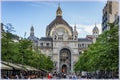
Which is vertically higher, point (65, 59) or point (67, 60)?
point (65, 59)

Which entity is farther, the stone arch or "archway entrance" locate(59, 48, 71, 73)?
the stone arch

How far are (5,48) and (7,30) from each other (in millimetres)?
5040

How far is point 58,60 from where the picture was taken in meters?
194

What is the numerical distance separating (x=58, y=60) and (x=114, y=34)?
14235 centimetres

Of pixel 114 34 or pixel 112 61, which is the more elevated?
pixel 114 34

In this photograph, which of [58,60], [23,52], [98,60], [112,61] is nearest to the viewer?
[112,61]

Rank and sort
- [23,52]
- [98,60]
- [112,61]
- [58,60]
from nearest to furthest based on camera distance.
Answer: [112,61] < [98,60] < [23,52] < [58,60]

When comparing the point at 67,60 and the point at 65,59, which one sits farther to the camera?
the point at 67,60

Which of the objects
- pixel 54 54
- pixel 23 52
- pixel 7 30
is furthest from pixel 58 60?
pixel 7 30

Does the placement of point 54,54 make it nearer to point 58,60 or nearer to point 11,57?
point 58,60

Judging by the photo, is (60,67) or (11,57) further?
(60,67)

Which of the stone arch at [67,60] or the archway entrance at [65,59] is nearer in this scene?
the archway entrance at [65,59]

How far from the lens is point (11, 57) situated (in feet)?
176

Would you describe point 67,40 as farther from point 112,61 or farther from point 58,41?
point 112,61
